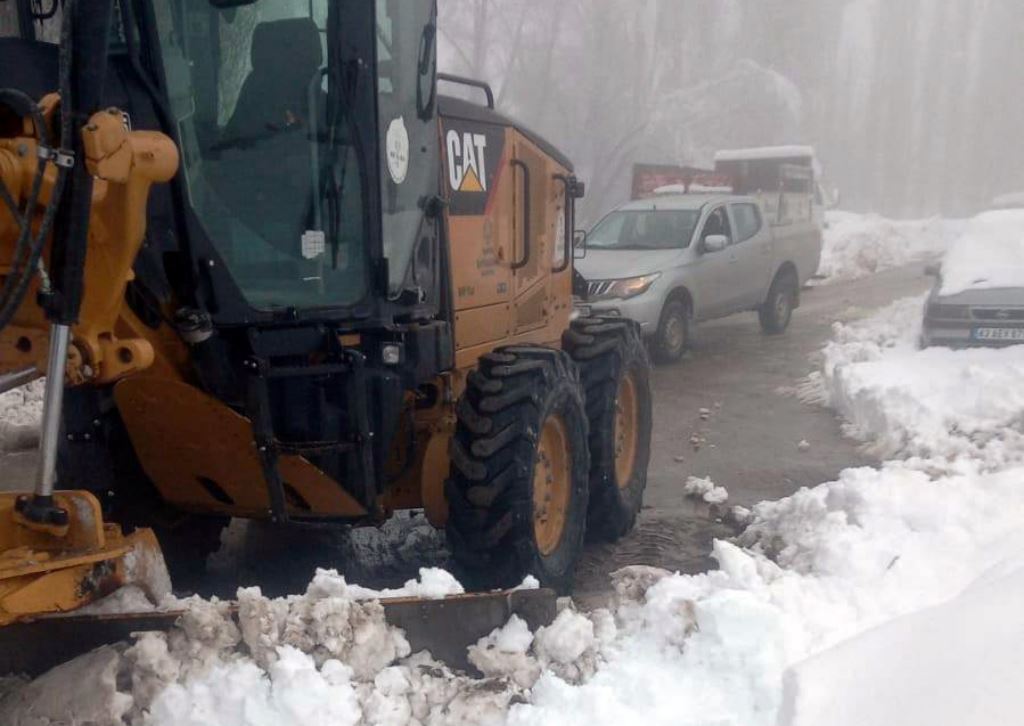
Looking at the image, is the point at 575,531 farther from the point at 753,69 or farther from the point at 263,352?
the point at 753,69

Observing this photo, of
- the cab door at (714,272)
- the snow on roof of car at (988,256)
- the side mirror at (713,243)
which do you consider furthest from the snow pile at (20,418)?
the snow on roof of car at (988,256)

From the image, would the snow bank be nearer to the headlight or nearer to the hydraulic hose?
the hydraulic hose

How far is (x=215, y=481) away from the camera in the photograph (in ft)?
13.4

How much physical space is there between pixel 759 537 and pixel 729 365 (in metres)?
6.05

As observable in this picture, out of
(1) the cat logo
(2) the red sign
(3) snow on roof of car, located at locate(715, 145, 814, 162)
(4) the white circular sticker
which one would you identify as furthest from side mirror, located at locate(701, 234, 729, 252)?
(3) snow on roof of car, located at locate(715, 145, 814, 162)

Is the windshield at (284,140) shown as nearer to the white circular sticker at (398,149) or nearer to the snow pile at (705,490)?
the white circular sticker at (398,149)

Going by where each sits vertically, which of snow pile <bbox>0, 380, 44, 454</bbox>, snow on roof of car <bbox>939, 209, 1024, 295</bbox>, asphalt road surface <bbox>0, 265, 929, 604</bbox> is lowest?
asphalt road surface <bbox>0, 265, 929, 604</bbox>

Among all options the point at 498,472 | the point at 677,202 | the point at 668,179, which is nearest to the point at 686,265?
the point at 677,202

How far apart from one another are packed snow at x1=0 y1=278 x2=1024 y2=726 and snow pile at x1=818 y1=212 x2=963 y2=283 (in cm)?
1776

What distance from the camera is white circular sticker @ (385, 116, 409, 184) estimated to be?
379 centimetres

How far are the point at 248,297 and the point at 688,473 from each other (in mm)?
4266

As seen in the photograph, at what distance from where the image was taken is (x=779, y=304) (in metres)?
13.5

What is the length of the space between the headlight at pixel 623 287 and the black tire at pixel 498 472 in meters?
6.30

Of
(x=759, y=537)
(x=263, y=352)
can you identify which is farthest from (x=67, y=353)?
(x=759, y=537)
